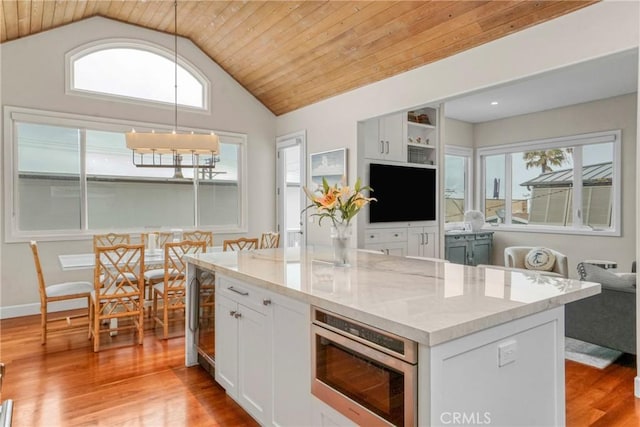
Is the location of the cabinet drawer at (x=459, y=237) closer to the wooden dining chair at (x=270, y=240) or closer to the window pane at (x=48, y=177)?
the wooden dining chair at (x=270, y=240)

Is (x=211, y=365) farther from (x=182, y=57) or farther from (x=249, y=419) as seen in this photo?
(x=182, y=57)

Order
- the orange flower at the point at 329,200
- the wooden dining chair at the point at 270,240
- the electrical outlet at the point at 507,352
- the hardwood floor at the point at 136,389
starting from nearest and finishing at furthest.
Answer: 1. the electrical outlet at the point at 507,352
2. the orange flower at the point at 329,200
3. the hardwood floor at the point at 136,389
4. the wooden dining chair at the point at 270,240

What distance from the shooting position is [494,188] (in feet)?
24.4

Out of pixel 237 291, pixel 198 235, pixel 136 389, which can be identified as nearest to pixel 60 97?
pixel 198 235

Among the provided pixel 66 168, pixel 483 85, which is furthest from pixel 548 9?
pixel 66 168

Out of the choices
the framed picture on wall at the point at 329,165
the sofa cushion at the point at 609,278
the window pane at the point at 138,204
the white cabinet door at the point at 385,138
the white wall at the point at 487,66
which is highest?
the white wall at the point at 487,66

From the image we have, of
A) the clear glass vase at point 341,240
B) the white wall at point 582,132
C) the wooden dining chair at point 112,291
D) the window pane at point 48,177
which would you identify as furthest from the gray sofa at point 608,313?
the window pane at point 48,177

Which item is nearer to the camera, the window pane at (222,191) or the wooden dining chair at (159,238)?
the wooden dining chair at (159,238)

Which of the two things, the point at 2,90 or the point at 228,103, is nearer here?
the point at 2,90

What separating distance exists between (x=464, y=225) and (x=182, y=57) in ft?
18.2

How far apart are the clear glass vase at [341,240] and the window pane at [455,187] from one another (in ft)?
17.6

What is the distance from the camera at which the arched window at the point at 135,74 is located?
4969mm

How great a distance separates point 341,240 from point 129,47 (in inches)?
181

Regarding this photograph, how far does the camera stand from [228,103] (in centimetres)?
605
